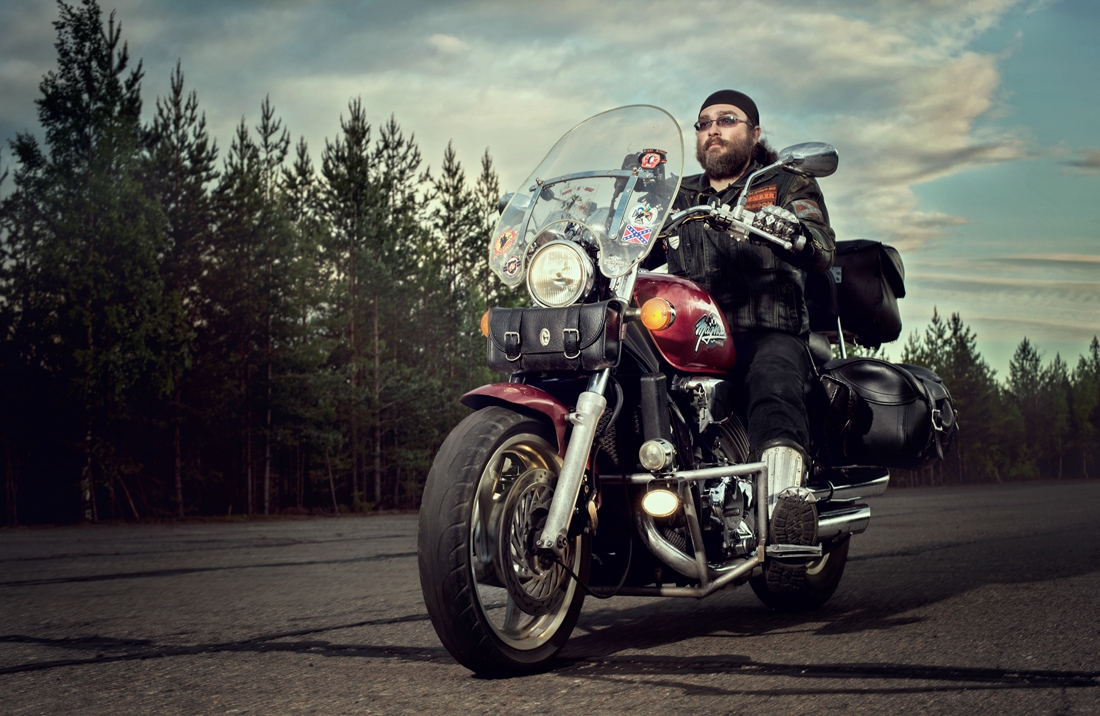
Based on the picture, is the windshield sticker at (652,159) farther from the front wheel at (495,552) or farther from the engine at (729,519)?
the engine at (729,519)

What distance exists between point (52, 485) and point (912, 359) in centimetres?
5991

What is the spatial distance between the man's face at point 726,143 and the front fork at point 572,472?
159 cm

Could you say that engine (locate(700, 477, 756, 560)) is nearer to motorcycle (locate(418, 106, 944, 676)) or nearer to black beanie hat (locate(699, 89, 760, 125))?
motorcycle (locate(418, 106, 944, 676))

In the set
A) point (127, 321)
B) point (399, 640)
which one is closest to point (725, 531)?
point (399, 640)

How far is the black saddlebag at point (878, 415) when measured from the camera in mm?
4359

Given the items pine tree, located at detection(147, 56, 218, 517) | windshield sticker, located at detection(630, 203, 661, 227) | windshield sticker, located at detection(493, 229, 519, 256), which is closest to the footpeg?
windshield sticker, located at detection(630, 203, 661, 227)

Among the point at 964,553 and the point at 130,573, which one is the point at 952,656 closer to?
the point at 964,553

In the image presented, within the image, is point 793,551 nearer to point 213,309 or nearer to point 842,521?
point 842,521

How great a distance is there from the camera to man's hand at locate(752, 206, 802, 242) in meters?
3.56

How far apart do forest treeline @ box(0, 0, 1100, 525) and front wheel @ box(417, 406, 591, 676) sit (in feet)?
77.8

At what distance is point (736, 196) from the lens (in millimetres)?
4395

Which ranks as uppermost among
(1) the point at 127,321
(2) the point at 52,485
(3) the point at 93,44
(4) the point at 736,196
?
(3) the point at 93,44

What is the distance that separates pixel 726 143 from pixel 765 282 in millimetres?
727

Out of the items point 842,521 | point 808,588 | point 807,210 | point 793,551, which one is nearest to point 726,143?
point 807,210
